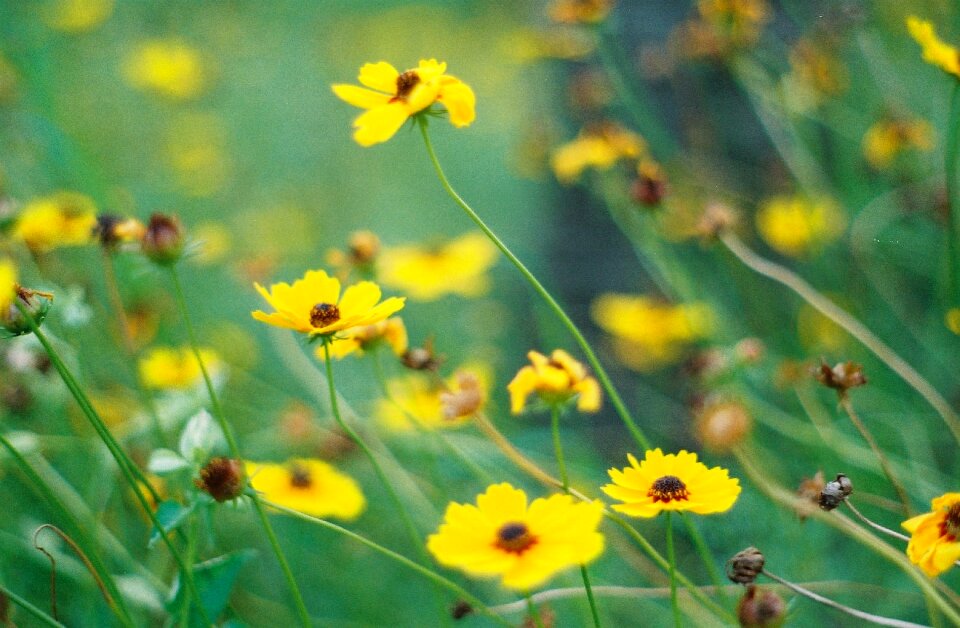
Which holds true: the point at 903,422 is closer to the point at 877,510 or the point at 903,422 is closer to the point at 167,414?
the point at 877,510

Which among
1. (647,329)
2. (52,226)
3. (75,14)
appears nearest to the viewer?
(52,226)

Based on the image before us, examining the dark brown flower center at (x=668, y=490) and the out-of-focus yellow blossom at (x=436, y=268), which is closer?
the dark brown flower center at (x=668, y=490)

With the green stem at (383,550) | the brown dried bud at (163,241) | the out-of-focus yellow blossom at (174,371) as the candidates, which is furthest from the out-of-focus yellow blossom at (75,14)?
the green stem at (383,550)

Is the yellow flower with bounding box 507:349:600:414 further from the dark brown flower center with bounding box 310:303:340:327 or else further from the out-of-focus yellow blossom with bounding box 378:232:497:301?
the out-of-focus yellow blossom with bounding box 378:232:497:301

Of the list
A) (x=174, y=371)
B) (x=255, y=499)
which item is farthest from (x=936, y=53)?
(x=174, y=371)

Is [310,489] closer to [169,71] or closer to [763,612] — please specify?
[763,612]

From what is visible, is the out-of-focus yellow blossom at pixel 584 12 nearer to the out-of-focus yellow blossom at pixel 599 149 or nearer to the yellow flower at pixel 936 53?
the out-of-focus yellow blossom at pixel 599 149

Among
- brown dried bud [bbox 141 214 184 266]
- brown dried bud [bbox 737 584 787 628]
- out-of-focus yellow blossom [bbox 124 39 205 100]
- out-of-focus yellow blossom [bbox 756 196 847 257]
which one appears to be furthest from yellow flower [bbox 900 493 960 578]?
out-of-focus yellow blossom [bbox 124 39 205 100]
